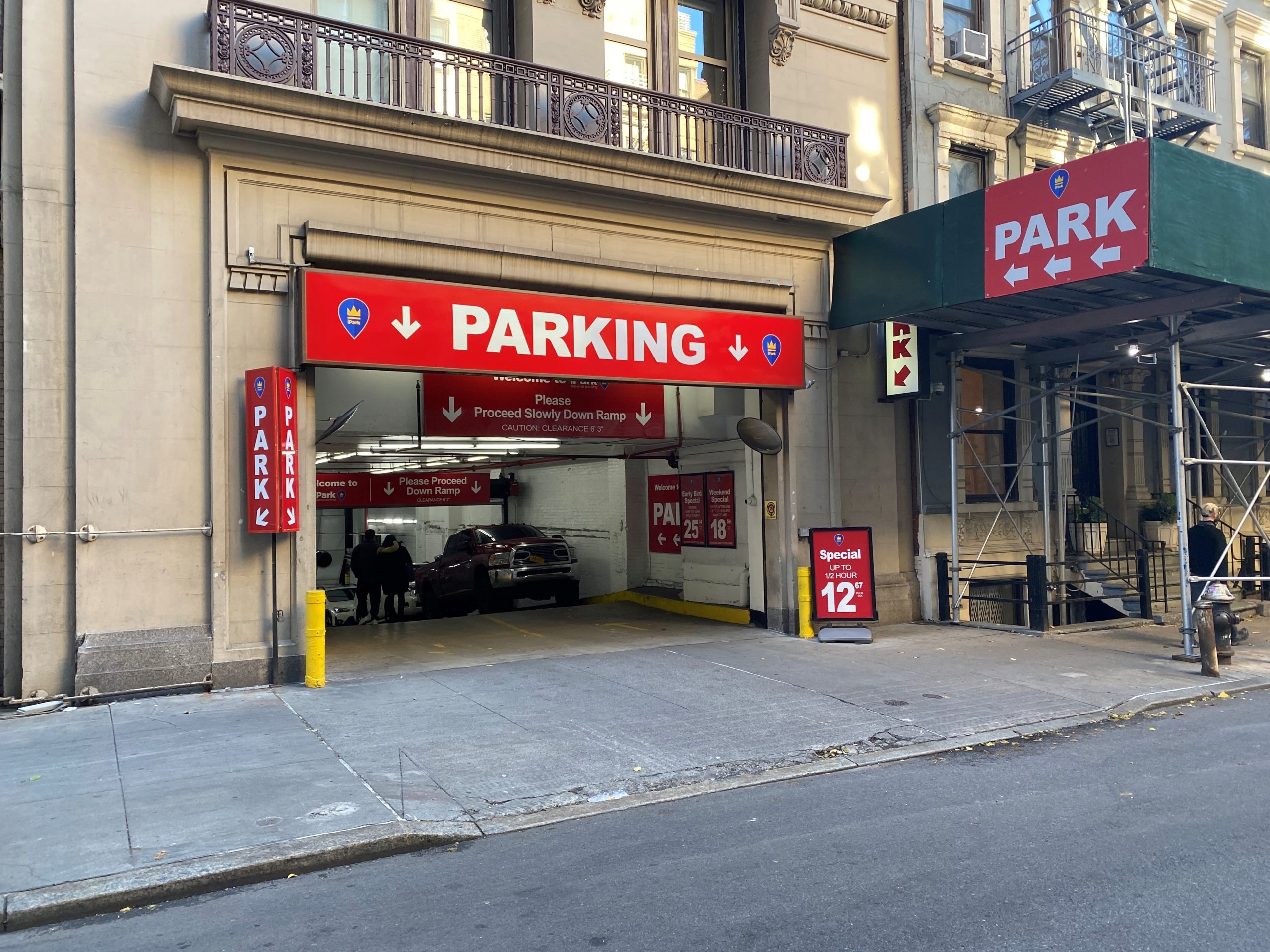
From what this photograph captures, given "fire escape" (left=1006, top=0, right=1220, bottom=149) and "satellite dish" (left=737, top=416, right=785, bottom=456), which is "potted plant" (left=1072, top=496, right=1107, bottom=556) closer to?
"fire escape" (left=1006, top=0, right=1220, bottom=149)

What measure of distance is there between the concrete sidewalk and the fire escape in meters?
9.74

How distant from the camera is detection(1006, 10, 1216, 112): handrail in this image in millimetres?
16734

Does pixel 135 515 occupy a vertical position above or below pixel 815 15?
below

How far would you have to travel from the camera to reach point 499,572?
17953 mm

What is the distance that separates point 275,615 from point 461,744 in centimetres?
333

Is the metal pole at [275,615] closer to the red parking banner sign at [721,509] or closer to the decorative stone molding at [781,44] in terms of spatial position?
the red parking banner sign at [721,509]

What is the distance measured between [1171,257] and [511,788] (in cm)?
855

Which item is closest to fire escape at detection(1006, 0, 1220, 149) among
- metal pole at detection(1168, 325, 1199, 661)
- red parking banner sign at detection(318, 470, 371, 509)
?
metal pole at detection(1168, 325, 1199, 661)

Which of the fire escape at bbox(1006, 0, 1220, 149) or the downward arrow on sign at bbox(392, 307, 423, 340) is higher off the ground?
the fire escape at bbox(1006, 0, 1220, 149)

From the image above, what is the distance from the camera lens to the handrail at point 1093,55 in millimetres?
16734

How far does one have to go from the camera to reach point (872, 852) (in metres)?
5.45

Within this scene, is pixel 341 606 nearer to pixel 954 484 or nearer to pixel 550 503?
pixel 550 503

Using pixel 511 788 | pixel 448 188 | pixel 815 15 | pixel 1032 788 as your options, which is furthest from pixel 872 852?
pixel 815 15

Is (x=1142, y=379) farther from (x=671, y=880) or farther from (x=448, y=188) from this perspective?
(x=671, y=880)
